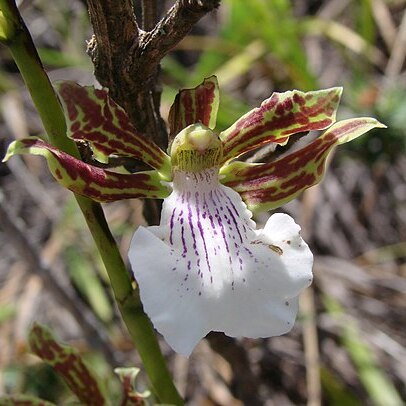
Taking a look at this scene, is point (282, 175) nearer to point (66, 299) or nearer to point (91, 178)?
point (91, 178)

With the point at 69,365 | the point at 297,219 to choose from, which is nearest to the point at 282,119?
the point at 69,365

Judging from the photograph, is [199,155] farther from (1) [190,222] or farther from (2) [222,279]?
(2) [222,279]

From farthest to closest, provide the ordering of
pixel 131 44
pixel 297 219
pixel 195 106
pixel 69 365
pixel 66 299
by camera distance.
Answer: pixel 297 219
pixel 66 299
pixel 69 365
pixel 195 106
pixel 131 44

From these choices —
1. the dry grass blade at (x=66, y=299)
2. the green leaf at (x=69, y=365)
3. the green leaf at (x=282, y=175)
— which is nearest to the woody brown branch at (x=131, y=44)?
the green leaf at (x=282, y=175)

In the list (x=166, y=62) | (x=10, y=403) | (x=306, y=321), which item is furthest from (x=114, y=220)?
(x=10, y=403)

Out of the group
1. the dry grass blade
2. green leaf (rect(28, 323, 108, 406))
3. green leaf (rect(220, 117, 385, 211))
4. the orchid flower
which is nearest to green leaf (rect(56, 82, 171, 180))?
the orchid flower

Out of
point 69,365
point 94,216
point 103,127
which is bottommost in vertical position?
point 69,365
